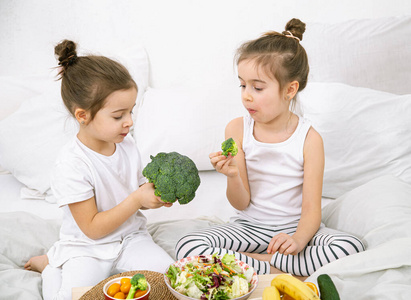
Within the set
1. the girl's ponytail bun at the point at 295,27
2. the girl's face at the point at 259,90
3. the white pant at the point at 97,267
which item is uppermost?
the girl's ponytail bun at the point at 295,27

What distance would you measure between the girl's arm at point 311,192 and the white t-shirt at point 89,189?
583mm

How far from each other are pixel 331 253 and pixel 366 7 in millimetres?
1754

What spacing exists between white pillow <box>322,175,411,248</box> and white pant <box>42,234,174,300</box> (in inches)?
26.6

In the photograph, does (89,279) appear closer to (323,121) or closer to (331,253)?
(331,253)

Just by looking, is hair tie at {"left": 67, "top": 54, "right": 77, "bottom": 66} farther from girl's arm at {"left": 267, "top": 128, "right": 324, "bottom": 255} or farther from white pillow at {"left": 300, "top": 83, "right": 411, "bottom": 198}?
white pillow at {"left": 300, "top": 83, "right": 411, "bottom": 198}

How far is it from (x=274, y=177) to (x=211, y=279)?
761 millimetres

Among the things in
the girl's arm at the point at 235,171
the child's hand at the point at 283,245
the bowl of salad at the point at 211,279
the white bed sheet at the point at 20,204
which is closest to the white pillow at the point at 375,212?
the child's hand at the point at 283,245

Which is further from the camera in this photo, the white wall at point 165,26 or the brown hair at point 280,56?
the white wall at point 165,26

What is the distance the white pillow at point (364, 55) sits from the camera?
7.95 ft

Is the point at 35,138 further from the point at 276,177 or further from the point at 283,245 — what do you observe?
the point at 283,245

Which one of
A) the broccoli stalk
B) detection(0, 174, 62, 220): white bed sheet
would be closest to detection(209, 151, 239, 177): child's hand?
the broccoli stalk

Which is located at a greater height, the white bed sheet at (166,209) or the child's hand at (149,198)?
the child's hand at (149,198)

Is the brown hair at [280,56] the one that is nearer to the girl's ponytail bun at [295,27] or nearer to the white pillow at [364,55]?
the girl's ponytail bun at [295,27]

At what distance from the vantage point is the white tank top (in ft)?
5.60
